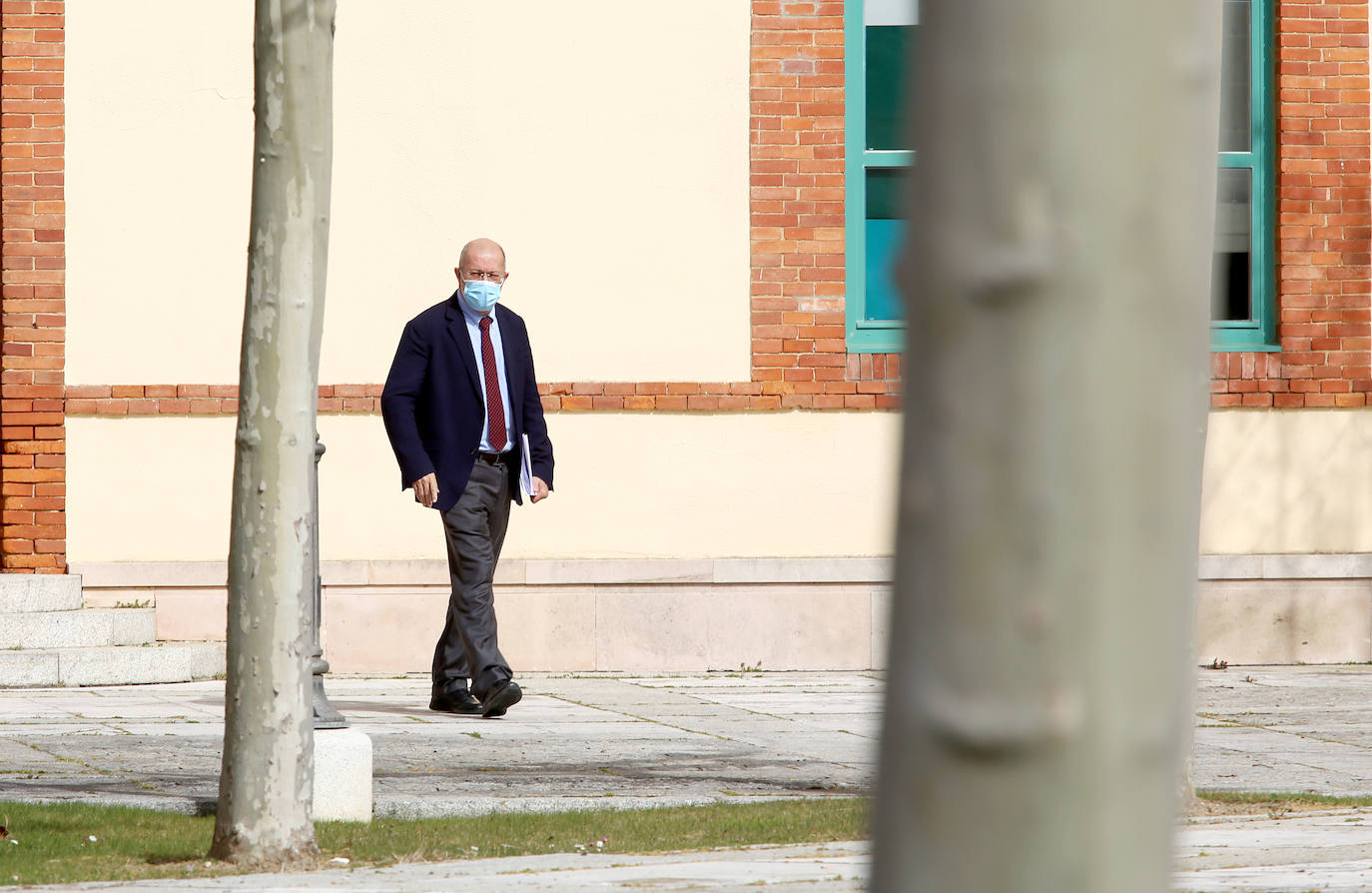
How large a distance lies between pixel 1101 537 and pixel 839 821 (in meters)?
4.44

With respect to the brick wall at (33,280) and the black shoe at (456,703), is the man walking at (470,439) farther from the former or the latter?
the brick wall at (33,280)

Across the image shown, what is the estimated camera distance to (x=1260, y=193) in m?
11.6

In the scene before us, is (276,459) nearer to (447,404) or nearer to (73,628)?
(447,404)

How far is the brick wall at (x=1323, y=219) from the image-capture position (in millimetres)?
11430

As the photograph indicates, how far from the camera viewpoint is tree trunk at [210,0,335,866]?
194 inches

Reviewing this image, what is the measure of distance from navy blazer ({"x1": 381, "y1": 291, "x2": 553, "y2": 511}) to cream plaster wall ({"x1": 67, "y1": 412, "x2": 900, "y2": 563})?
246 centimetres

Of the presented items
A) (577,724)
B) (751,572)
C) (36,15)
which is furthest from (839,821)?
(36,15)

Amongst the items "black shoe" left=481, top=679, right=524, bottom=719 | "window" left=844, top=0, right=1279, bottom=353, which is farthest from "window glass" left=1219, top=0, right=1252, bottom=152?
"black shoe" left=481, top=679, right=524, bottom=719

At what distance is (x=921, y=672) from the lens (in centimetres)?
132

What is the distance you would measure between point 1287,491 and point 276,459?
7.91m

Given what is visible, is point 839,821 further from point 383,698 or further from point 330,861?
point 383,698

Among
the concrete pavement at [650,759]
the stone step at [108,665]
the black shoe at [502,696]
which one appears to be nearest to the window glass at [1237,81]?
the concrete pavement at [650,759]

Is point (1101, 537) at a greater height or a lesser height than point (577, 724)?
greater

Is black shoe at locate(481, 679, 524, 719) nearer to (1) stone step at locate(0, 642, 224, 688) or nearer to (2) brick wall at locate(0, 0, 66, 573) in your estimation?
(1) stone step at locate(0, 642, 224, 688)
